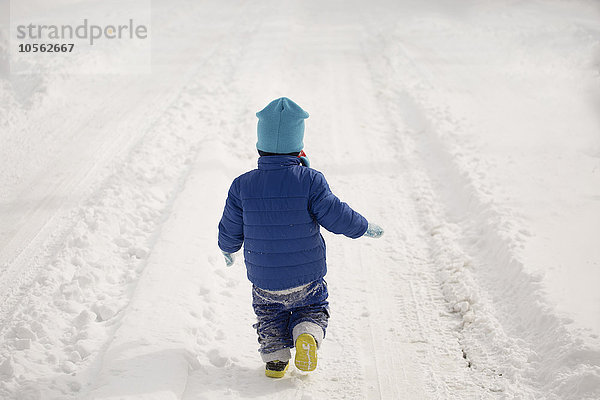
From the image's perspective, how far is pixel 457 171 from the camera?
5.90 meters

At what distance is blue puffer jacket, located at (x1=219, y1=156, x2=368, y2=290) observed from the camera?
2801mm

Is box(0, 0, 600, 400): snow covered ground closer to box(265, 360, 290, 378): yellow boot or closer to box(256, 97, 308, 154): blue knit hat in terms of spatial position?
box(265, 360, 290, 378): yellow boot

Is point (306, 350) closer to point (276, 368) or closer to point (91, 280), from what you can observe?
point (276, 368)

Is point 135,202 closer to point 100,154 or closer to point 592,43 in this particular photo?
point 100,154

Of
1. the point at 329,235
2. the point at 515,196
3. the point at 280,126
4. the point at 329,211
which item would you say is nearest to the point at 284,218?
the point at 329,211

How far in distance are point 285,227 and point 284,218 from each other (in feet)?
0.17

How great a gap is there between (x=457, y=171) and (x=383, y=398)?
11.2 ft

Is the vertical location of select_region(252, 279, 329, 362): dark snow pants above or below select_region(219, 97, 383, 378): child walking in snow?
below

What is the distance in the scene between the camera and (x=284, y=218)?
282cm

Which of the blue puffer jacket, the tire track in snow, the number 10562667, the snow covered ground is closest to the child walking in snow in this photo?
the blue puffer jacket

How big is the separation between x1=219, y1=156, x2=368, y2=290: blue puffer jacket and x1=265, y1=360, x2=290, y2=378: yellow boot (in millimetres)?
494

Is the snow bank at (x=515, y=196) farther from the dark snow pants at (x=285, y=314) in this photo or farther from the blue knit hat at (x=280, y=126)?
the blue knit hat at (x=280, y=126)

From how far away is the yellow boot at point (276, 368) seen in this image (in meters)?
3.12
